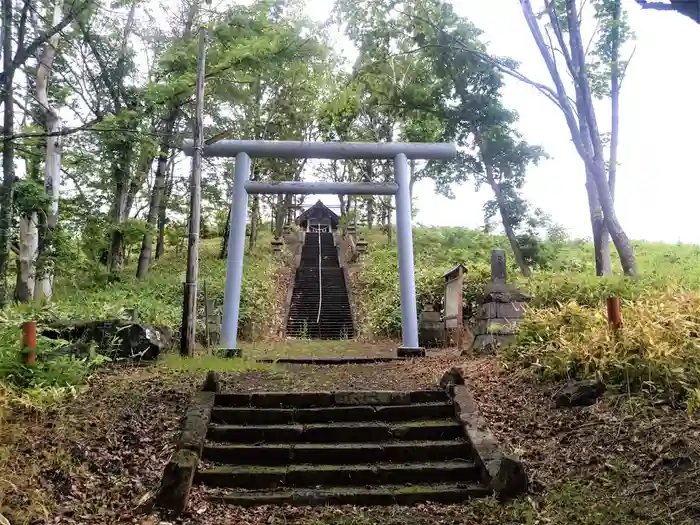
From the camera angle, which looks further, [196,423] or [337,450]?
[196,423]

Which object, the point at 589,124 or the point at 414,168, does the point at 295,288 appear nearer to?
the point at 414,168

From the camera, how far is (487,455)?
519 cm

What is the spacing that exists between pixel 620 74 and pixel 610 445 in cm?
Answer: 1031

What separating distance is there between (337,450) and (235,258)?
567 centimetres

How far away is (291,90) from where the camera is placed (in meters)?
22.6

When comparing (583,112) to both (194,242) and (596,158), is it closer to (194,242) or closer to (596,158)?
(596,158)

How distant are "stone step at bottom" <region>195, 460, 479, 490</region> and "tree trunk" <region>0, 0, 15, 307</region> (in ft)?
18.6

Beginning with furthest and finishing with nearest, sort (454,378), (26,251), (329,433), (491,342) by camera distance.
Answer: (26,251)
(491,342)
(454,378)
(329,433)

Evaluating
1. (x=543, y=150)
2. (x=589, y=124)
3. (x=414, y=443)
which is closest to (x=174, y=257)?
(x=543, y=150)

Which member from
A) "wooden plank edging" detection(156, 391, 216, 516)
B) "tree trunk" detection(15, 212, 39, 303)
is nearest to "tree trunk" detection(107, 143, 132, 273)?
"tree trunk" detection(15, 212, 39, 303)

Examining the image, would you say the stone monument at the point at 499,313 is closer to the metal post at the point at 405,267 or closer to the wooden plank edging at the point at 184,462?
the metal post at the point at 405,267

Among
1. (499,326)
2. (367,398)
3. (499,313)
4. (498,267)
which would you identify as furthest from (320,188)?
(367,398)

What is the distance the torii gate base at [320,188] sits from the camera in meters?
10.5

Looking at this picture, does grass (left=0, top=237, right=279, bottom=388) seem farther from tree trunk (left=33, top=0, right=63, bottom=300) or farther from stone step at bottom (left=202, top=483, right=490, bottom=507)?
stone step at bottom (left=202, top=483, right=490, bottom=507)
